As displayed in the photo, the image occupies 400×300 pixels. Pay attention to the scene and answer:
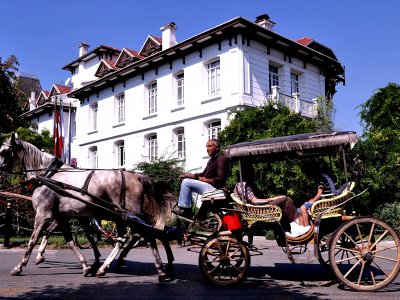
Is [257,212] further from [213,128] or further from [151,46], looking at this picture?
[151,46]

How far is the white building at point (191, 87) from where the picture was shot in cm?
2236

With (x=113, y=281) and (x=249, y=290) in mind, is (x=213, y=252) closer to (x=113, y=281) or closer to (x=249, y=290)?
(x=249, y=290)

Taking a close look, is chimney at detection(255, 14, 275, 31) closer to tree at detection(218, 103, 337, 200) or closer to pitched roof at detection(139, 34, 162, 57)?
pitched roof at detection(139, 34, 162, 57)

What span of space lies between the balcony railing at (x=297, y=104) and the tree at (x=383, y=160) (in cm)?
335

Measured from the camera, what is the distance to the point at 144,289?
20.8ft

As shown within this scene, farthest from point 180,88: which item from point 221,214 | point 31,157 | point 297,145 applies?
point 297,145

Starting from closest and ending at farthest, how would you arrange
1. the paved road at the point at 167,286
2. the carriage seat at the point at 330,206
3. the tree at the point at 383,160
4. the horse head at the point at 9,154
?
the paved road at the point at 167,286, the carriage seat at the point at 330,206, the horse head at the point at 9,154, the tree at the point at 383,160

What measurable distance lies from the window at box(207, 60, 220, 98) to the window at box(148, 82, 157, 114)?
460cm

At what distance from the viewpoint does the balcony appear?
22.5 m

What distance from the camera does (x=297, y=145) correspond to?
678 cm

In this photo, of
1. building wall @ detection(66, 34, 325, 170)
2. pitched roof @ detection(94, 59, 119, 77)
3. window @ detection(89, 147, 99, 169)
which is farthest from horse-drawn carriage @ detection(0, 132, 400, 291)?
window @ detection(89, 147, 99, 169)

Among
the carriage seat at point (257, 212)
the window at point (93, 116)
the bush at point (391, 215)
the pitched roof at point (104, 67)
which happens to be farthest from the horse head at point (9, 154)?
the window at point (93, 116)

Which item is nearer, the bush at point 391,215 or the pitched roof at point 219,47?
the bush at point 391,215

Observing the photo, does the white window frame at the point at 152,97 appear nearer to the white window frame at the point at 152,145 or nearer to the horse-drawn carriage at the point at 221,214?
the white window frame at the point at 152,145
